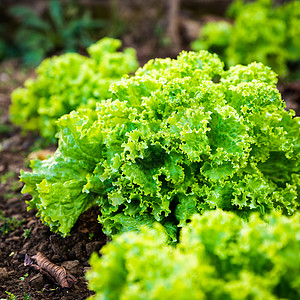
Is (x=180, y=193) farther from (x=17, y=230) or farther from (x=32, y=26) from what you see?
(x=32, y=26)

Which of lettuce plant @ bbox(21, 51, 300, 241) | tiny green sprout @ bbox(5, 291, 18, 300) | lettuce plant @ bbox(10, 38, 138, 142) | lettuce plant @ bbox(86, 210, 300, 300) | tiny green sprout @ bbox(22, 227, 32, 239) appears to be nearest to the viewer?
lettuce plant @ bbox(86, 210, 300, 300)

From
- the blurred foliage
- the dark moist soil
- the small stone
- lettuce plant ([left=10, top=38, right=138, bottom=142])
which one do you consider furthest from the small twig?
the blurred foliage

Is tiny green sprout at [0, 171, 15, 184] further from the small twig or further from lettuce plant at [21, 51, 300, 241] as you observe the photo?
the small twig

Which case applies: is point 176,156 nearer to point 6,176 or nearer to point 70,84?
point 70,84

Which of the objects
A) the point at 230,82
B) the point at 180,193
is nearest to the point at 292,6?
the point at 230,82

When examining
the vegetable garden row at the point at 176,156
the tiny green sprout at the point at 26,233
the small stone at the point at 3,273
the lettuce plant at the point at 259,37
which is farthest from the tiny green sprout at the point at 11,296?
the lettuce plant at the point at 259,37

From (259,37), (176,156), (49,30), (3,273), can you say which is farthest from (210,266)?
(49,30)
